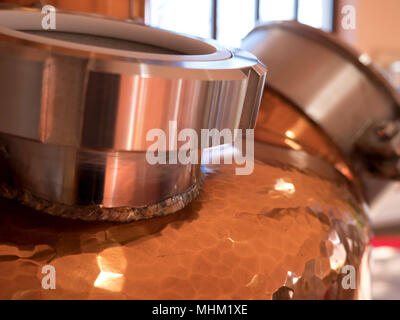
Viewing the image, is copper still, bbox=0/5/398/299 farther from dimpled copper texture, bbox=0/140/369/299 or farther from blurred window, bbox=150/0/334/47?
blurred window, bbox=150/0/334/47

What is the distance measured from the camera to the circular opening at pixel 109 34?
288 mm

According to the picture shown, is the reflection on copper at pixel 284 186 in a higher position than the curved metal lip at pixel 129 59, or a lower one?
lower

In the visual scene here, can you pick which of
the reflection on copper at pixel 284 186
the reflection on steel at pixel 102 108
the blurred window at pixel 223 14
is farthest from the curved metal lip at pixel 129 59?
the blurred window at pixel 223 14

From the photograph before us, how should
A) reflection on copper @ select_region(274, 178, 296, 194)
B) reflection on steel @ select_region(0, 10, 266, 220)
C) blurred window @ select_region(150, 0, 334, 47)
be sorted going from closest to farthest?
reflection on steel @ select_region(0, 10, 266, 220)
reflection on copper @ select_region(274, 178, 296, 194)
blurred window @ select_region(150, 0, 334, 47)

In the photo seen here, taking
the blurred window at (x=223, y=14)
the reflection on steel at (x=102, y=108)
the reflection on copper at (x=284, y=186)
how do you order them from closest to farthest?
the reflection on steel at (x=102, y=108) → the reflection on copper at (x=284, y=186) → the blurred window at (x=223, y=14)

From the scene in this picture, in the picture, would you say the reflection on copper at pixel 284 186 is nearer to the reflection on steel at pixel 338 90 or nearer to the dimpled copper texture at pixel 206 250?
the dimpled copper texture at pixel 206 250

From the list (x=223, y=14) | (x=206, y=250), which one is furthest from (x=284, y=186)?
(x=223, y=14)

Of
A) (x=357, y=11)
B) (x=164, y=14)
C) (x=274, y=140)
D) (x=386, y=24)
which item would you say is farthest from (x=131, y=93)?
(x=386, y=24)

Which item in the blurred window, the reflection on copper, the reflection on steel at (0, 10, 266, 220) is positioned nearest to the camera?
the reflection on steel at (0, 10, 266, 220)

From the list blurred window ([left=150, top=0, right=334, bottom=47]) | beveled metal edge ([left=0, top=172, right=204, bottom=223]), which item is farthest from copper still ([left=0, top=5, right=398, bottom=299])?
blurred window ([left=150, top=0, right=334, bottom=47])

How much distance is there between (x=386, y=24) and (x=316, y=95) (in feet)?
5.46

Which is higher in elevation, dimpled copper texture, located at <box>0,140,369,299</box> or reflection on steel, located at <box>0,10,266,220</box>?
reflection on steel, located at <box>0,10,266,220</box>

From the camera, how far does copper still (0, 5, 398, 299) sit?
208 millimetres

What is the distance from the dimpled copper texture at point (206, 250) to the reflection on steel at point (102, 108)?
0.06 feet
